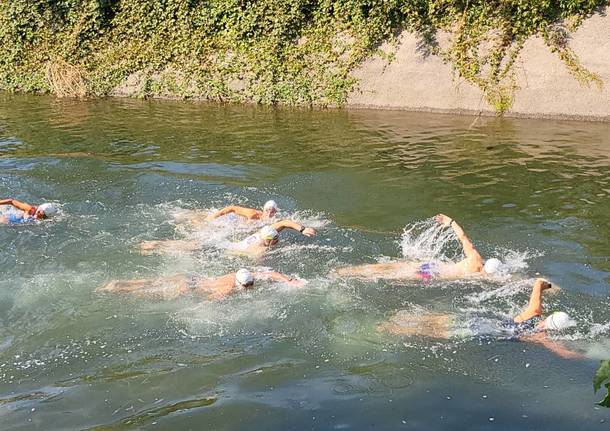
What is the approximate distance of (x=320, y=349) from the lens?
9344 millimetres

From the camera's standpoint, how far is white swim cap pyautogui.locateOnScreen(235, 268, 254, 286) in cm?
1084

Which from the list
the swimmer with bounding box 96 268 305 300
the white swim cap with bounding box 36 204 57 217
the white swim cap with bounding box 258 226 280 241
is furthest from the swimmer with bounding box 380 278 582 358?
the white swim cap with bounding box 36 204 57 217

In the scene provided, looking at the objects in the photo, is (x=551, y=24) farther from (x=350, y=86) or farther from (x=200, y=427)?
(x=200, y=427)

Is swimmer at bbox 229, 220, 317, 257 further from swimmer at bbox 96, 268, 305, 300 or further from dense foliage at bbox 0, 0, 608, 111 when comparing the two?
dense foliage at bbox 0, 0, 608, 111

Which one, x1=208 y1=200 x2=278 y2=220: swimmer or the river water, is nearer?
the river water

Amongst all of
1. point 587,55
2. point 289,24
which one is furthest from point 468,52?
point 289,24

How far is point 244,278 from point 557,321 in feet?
15.6

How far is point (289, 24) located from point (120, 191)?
13.0 m

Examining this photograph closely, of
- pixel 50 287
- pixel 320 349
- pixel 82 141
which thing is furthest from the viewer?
pixel 82 141

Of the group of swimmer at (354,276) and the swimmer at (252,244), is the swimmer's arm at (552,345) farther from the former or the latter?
the swimmer at (252,244)

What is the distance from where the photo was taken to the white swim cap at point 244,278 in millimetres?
10836

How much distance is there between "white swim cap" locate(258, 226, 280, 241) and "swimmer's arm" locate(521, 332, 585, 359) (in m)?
4.88

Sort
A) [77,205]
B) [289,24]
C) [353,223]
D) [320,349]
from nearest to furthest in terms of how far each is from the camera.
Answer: [320,349] → [353,223] → [77,205] → [289,24]

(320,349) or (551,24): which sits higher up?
(551,24)
